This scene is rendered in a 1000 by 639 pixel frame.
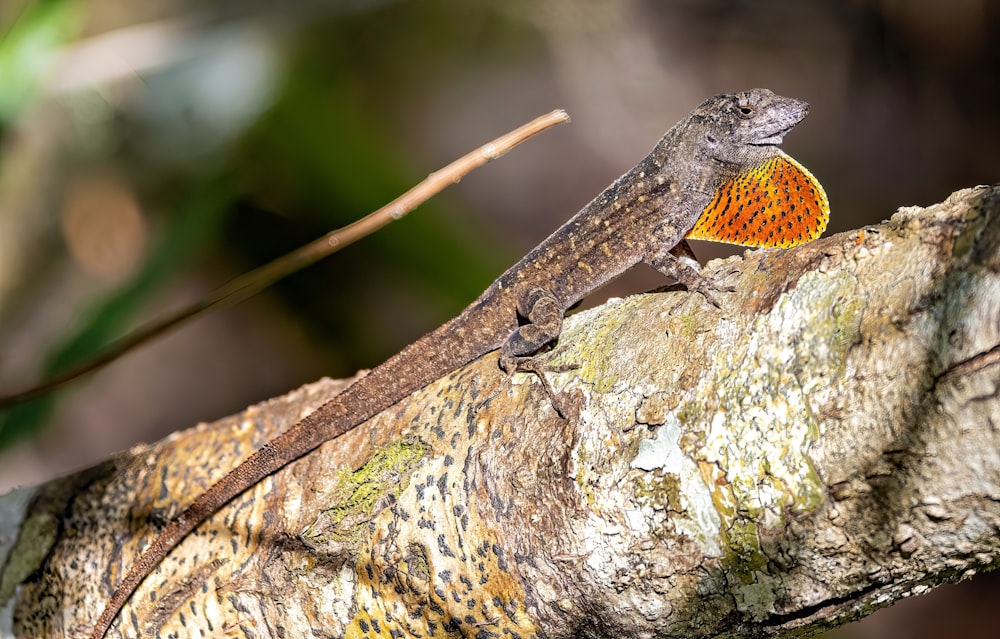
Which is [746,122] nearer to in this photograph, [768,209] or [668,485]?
[768,209]

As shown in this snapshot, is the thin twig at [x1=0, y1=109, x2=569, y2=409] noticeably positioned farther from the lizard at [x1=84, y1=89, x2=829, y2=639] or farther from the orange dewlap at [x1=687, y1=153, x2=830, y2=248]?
the orange dewlap at [x1=687, y1=153, x2=830, y2=248]

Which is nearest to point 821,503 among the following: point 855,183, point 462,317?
point 462,317

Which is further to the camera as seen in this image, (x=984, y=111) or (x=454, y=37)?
(x=454, y=37)

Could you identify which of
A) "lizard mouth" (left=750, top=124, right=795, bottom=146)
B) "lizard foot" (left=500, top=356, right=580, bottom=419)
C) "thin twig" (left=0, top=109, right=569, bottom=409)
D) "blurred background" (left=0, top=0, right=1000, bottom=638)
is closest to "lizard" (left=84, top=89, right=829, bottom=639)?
"lizard mouth" (left=750, top=124, right=795, bottom=146)

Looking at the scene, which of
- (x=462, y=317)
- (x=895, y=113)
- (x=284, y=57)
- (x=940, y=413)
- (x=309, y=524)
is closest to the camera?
(x=940, y=413)

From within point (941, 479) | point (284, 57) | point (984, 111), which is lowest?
point (941, 479)

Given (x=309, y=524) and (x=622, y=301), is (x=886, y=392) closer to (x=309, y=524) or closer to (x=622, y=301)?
(x=622, y=301)
